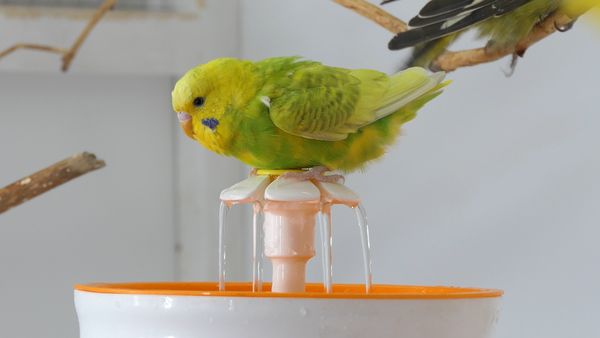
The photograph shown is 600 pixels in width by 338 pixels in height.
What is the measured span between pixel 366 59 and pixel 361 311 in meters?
0.72

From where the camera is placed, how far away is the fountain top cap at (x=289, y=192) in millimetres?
508

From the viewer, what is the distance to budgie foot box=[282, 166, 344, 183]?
1.73 ft

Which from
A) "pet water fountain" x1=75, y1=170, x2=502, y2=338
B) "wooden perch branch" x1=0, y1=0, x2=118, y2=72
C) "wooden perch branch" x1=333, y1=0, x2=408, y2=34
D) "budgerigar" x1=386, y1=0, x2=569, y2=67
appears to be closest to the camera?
"pet water fountain" x1=75, y1=170, x2=502, y2=338

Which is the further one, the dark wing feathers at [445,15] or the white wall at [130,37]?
the white wall at [130,37]

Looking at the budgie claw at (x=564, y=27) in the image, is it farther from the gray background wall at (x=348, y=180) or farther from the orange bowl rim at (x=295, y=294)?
the orange bowl rim at (x=295, y=294)

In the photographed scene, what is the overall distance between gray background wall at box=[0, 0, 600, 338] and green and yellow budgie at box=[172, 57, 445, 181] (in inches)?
6.9

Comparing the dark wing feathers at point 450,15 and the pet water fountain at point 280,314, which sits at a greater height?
the dark wing feathers at point 450,15

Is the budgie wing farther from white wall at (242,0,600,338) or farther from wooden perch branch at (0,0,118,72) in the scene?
wooden perch branch at (0,0,118,72)

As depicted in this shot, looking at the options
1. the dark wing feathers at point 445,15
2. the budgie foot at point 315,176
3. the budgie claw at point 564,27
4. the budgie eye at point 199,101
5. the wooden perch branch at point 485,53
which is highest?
the dark wing feathers at point 445,15

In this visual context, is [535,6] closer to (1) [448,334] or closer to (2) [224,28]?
(1) [448,334]

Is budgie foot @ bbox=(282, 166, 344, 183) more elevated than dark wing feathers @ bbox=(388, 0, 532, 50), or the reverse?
dark wing feathers @ bbox=(388, 0, 532, 50)

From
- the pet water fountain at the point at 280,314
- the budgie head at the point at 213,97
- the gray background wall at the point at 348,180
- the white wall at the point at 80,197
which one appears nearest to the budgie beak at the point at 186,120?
the budgie head at the point at 213,97

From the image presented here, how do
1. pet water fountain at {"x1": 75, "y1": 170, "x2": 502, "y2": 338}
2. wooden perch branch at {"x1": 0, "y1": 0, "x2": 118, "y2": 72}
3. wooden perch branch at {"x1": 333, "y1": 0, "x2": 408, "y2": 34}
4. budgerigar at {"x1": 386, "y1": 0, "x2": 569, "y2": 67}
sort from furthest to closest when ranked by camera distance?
wooden perch branch at {"x1": 0, "y1": 0, "x2": 118, "y2": 72}
wooden perch branch at {"x1": 333, "y1": 0, "x2": 408, "y2": 34}
budgerigar at {"x1": 386, "y1": 0, "x2": 569, "y2": 67}
pet water fountain at {"x1": 75, "y1": 170, "x2": 502, "y2": 338}

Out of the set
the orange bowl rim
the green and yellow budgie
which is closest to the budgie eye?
the green and yellow budgie
